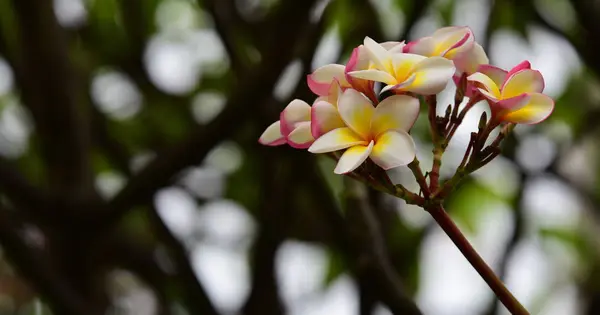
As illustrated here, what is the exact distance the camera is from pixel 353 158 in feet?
1.10

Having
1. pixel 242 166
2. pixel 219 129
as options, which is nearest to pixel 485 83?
pixel 219 129

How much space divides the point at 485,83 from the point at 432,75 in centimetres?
4

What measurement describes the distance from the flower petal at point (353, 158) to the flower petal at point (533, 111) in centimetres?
8

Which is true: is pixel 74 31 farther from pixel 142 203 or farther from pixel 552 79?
pixel 552 79

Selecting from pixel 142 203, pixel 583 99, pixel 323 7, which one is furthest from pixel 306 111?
pixel 583 99

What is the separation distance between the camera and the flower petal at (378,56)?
37 cm

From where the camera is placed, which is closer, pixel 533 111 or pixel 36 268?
pixel 533 111

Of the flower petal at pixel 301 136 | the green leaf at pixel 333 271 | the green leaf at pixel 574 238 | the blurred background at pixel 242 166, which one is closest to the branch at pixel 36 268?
the blurred background at pixel 242 166

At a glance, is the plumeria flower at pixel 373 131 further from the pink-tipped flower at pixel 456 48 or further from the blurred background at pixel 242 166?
the blurred background at pixel 242 166

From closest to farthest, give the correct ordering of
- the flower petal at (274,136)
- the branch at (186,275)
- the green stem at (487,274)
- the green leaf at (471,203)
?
the green stem at (487,274) → the flower petal at (274,136) → the branch at (186,275) → the green leaf at (471,203)

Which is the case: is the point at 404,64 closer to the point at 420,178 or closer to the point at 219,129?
the point at 420,178

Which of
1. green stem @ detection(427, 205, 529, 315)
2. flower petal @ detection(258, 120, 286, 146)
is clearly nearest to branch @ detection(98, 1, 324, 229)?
flower petal @ detection(258, 120, 286, 146)

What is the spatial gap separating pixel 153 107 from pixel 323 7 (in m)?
0.80

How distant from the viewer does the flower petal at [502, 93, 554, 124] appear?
360 mm
